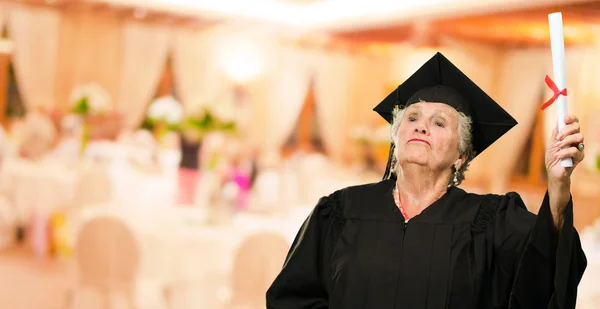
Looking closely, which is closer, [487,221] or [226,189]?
[487,221]

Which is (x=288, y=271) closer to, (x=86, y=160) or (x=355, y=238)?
(x=355, y=238)

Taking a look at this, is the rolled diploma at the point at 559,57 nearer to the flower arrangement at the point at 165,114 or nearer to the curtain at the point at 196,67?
the flower arrangement at the point at 165,114

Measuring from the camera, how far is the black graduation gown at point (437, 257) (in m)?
1.64

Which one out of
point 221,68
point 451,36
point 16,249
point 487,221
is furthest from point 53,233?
point 487,221

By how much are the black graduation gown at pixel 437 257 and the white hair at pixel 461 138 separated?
0.23 ft

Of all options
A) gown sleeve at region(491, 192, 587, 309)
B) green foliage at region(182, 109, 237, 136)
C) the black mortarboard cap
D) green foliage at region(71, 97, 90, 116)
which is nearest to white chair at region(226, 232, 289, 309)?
green foliage at region(182, 109, 237, 136)

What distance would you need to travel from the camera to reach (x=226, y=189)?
502cm

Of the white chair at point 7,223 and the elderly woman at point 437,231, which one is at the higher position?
the elderly woman at point 437,231

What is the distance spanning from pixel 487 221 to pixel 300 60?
11580 millimetres

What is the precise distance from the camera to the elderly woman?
64.1 inches

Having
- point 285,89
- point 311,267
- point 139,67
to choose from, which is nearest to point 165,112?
point 311,267

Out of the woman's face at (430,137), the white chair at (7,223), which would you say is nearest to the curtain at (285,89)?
the white chair at (7,223)

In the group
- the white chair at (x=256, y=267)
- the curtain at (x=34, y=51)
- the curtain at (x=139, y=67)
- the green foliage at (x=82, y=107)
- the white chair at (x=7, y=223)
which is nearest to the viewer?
the white chair at (x=256, y=267)

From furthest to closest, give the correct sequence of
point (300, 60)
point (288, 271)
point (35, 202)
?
point (300, 60), point (35, 202), point (288, 271)
